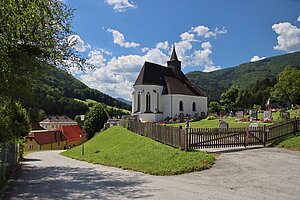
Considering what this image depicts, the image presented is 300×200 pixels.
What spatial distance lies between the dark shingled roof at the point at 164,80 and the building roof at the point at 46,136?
29.7 m

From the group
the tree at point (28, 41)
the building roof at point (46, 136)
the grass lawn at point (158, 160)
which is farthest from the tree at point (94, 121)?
the tree at point (28, 41)

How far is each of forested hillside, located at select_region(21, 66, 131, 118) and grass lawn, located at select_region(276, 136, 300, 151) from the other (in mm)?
13155

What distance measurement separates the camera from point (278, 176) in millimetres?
8195

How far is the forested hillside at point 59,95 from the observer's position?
11.6 metres

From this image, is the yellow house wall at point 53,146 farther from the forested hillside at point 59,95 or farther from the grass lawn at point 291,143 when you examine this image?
the grass lawn at point 291,143

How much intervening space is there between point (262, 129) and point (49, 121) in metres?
101

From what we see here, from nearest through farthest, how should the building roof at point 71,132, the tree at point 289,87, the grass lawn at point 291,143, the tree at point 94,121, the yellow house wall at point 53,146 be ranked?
the grass lawn at point 291,143 < the tree at point 94,121 < the tree at point 289,87 < the yellow house wall at point 53,146 < the building roof at point 71,132

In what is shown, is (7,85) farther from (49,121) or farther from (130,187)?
(49,121)

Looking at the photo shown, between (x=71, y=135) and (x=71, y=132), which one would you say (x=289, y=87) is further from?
(x=71, y=132)

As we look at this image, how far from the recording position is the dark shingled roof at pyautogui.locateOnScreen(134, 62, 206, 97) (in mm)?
44447

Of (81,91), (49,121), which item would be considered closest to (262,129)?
(49,121)

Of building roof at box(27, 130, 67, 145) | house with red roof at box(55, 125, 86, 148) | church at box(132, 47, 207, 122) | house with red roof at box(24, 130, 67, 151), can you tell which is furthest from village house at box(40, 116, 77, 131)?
church at box(132, 47, 207, 122)

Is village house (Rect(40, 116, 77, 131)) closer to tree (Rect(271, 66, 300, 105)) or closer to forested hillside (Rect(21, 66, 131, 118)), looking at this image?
forested hillside (Rect(21, 66, 131, 118))

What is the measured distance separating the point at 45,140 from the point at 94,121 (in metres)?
24.2
